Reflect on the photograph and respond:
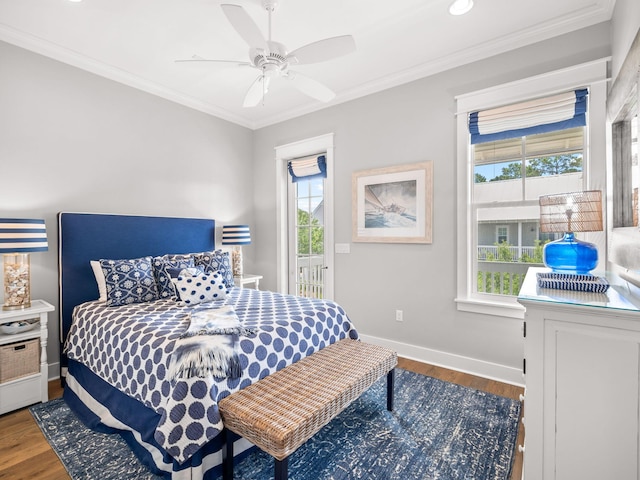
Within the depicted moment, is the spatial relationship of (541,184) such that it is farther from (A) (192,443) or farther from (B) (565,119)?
(A) (192,443)

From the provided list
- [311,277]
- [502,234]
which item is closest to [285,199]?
[311,277]

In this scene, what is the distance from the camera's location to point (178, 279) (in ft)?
8.96

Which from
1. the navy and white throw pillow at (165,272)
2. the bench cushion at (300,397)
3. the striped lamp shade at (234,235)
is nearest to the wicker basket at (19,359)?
the navy and white throw pillow at (165,272)

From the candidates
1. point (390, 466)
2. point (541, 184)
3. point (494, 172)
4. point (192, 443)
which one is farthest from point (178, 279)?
point (541, 184)

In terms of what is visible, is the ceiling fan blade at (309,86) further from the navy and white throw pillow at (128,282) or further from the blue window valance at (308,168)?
the navy and white throw pillow at (128,282)

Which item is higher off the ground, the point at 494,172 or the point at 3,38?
the point at 3,38

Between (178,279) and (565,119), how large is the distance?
3.31 metres

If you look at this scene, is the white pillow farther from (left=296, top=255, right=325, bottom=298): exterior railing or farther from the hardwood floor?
(left=296, top=255, right=325, bottom=298): exterior railing

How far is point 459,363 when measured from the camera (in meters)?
2.96

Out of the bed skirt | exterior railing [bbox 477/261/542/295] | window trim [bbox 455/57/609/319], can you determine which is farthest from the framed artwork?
the bed skirt

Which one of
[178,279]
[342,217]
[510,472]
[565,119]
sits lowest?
[510,472]

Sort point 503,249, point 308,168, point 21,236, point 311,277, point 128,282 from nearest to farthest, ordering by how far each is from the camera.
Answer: point 21,236
point 128,282
point 503,249
point 308,168
point 311,277

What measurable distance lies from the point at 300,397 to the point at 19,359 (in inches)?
85.4

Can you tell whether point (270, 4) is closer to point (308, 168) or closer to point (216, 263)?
point (308, 168)
